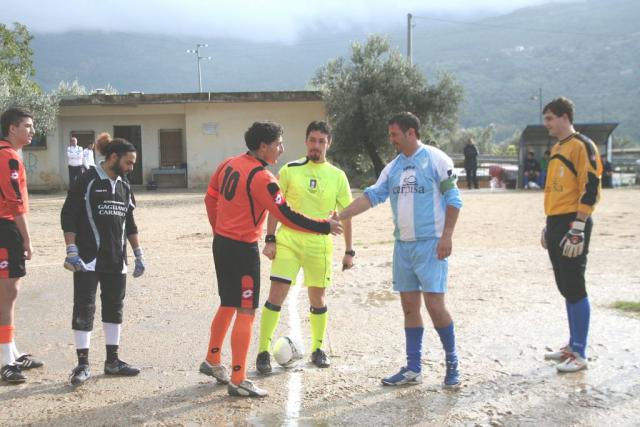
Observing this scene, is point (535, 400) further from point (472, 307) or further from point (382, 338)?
point (472, 307)

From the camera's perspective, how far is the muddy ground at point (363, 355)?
4309 millimetres

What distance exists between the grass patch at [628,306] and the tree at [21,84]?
25.2 metres

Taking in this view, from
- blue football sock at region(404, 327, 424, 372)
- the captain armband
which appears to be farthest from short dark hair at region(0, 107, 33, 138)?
blue football sock at region(404, 327, 424, 372)

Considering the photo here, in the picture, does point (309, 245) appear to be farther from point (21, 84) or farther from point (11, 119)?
point (21, 84)

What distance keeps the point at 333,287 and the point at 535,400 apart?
4006 mm

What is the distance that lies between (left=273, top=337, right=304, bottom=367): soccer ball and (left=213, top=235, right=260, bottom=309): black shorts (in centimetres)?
73

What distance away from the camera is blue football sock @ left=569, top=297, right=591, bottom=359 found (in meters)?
5.08

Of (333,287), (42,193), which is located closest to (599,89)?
(42,193)

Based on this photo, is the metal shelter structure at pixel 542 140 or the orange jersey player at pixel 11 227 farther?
the metal shelter structure at pixel 542 140

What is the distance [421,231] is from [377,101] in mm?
22576

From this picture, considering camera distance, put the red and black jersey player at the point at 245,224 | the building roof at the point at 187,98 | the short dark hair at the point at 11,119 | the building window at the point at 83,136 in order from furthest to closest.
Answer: the building window at the point at 83,136
the building roof at the point at 187,98
the short dark hair at the point at 11,119
the red and black jersey player at the point at 245,224

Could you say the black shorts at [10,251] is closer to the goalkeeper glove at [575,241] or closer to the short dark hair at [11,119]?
the short dark hair at [11,119]

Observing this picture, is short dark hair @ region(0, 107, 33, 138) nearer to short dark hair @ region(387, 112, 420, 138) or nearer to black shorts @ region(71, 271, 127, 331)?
black shorts @ region(71, 271, 127, 331)

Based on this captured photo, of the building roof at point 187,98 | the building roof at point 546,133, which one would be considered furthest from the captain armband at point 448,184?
the building roof at point 187,98
